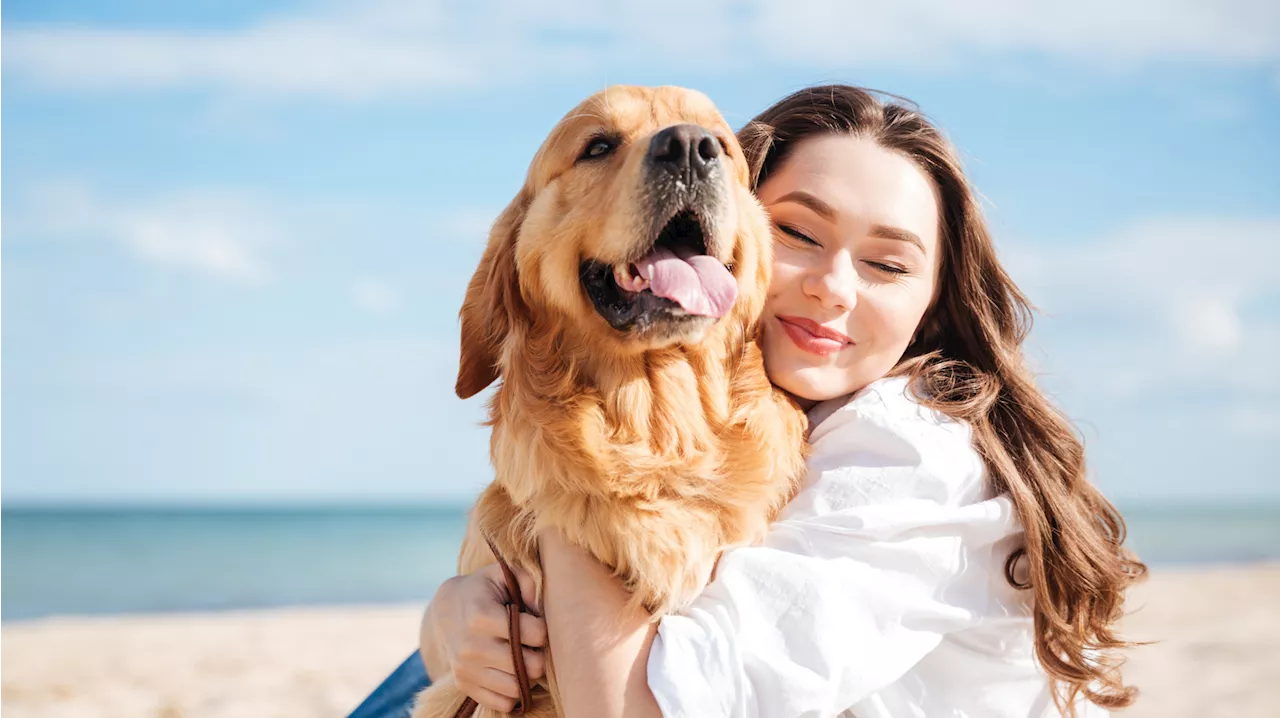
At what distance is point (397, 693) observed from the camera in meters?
3.42

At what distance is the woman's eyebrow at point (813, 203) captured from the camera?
2787 mm

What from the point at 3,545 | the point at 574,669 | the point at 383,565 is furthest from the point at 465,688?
the point at 3,545

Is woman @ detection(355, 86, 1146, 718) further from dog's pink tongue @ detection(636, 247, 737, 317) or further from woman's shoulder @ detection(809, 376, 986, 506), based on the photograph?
dog's pink tongue @ detection(636, 247, 737, 317)

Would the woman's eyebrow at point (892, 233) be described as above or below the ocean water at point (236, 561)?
above

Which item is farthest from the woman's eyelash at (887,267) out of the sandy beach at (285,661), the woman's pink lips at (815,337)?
the sandy beach at (285,661)

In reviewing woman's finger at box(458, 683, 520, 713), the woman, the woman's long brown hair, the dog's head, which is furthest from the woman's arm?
the woman's long brown hair

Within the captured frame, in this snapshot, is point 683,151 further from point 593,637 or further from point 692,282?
point 593,637

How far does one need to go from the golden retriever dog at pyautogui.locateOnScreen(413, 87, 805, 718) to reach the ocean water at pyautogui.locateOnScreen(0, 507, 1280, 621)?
8.19 m

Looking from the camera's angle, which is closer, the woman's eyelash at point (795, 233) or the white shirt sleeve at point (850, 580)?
the white shirt sleeve at point (850, 580)

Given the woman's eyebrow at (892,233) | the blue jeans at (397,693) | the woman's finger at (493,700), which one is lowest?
the blue jeans at (397,693)

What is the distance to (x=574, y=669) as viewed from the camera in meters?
2.30

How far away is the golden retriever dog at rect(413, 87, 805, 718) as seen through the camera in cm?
252

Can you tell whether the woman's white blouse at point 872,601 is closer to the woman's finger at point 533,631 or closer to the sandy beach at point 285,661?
the woman's finger at point 533,631

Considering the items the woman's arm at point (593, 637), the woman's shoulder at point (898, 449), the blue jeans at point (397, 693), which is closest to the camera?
the woman's arm at point (593, 637)
